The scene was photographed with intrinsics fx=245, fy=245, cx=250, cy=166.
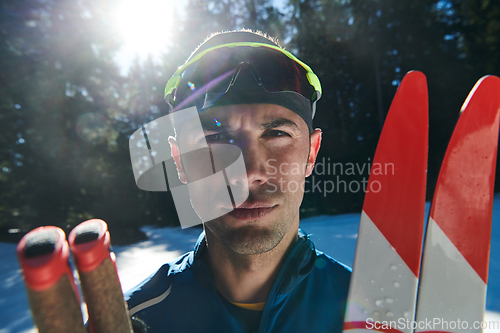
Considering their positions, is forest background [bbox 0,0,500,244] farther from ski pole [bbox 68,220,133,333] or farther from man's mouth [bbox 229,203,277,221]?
ski pole [bbox 68,220,133,333]

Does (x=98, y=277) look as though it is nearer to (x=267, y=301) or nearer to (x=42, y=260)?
(x=42, y=260)

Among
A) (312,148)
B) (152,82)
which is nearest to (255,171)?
(312,148)

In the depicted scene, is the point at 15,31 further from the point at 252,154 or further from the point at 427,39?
the point at 427,39

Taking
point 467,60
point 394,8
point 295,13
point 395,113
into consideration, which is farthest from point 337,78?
point 395,113

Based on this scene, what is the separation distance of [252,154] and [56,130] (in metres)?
13.9

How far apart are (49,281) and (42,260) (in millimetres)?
58

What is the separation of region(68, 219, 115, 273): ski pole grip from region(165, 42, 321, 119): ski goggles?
3.40 ft

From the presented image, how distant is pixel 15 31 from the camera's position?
11.0 metres

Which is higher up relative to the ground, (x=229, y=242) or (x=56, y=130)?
(x=56, y=130)

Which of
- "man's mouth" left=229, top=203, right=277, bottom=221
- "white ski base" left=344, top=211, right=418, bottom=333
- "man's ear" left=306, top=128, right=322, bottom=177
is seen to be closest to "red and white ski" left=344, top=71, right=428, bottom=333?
"white ski base" left=344, top=211, right=418, bottom=333

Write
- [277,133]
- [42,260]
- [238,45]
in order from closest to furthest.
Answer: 1. [42,260]
2. [277,133]
3. [238,45]

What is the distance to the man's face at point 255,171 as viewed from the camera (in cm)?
134

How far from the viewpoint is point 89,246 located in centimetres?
63

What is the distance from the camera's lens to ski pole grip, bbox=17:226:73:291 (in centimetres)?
59
